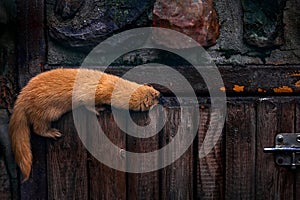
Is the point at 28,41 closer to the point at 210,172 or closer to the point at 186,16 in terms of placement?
the point at 186,16

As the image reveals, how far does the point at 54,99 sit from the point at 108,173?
0.32 metres

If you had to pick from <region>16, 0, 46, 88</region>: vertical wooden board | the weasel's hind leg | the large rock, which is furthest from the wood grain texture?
<region>16, 0, 46, 88</region>: vertical wooden board

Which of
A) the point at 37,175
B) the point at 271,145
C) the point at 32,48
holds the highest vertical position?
the point at 32,48

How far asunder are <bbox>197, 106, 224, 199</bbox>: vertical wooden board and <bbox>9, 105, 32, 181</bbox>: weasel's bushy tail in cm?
60

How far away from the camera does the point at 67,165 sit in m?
2.11

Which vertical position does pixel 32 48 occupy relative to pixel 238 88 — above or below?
→ above

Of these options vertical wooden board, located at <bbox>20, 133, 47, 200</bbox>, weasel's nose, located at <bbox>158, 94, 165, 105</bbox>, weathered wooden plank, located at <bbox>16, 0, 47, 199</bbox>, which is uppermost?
weathered wooden plank, located at <bbox>16, 0, 47, 199</bbox>

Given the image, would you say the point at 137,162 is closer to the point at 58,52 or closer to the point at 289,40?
the point at 58,52

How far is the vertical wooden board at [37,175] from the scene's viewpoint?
2.10m

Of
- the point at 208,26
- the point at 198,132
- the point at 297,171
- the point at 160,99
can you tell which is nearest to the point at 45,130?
the point at 160,99

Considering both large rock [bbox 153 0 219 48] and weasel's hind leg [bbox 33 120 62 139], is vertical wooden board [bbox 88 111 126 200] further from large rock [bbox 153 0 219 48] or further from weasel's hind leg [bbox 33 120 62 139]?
large rock [bbox 153 0 219 48]

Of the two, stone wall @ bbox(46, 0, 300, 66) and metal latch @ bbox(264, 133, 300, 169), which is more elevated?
stone wall @ bbox(46, 0, 300, 66)

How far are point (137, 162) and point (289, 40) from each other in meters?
0.70

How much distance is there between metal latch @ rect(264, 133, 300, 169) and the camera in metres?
2.12
